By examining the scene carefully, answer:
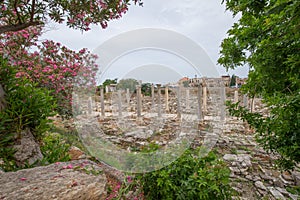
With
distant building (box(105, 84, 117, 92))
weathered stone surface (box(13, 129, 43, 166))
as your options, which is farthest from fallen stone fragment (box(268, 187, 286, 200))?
weathered stone surface (box(13, 129, 43, 166))

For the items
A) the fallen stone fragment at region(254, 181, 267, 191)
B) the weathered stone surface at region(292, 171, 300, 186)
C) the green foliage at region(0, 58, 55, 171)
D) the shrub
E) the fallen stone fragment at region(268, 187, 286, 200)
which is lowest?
the fallen stone fragment at region(254, 181, 267, 191)

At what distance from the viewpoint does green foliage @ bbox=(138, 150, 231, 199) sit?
1.16m

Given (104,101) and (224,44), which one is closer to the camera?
(224,44)

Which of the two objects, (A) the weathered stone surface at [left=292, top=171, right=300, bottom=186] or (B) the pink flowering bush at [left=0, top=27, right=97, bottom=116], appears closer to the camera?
(A) the weathered stone surface at [left=292, top=171, right=300, bottom=186]

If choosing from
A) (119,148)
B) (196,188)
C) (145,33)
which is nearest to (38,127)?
(119,148)

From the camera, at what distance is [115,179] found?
69.1 inches

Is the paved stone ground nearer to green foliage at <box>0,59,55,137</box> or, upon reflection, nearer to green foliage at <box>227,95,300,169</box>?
green foliage at <box>227,95,300,169</box>

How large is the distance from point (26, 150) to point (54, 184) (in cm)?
81

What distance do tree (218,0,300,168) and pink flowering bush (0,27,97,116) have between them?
7.55 feet

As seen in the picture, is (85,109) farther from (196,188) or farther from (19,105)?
(196,188)

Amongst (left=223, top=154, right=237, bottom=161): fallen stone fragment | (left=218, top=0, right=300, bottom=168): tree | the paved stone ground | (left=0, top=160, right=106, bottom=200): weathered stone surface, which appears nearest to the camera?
(left=218, top=0, right=300, bottom=168): tree

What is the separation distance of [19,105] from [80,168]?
0.97 m

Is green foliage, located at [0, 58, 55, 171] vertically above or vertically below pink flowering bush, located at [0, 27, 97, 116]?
below

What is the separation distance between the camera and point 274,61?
2.90ft
